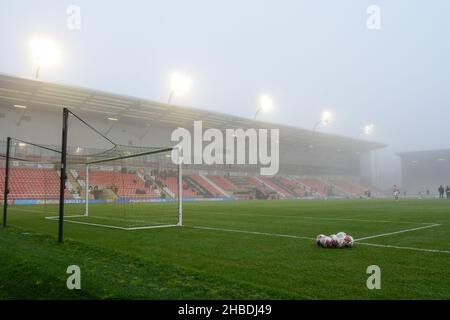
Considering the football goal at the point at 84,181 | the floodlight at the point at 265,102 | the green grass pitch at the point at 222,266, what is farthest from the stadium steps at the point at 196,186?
the green grass pitch at the point at 222,266

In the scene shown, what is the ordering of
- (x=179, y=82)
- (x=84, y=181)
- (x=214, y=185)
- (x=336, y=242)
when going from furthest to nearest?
(x=214, y=185), (x=179, y=82), (x=84, y=181), (x=336, y=242)

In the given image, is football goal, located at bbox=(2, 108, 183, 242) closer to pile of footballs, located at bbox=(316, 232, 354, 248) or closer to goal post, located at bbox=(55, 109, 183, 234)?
goal post, located at bbox=(55, 109, 183, 234)

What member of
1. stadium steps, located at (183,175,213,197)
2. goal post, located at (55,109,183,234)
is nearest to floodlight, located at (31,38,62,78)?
goal post, located at (55,109,183,234)

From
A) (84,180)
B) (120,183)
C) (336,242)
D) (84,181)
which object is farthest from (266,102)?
(336,242)

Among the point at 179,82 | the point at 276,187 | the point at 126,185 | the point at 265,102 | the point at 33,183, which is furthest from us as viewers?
the point at 276,187

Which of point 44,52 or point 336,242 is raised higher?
point 44,52

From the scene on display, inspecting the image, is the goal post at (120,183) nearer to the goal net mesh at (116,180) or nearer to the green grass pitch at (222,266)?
the goal net mesh at (116,180)

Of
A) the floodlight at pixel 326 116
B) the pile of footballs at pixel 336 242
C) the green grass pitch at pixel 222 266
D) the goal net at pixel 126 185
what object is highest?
the floodlight at pixel 326 116

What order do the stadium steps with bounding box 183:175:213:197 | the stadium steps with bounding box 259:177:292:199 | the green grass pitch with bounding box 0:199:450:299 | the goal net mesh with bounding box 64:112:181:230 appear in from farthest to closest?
the stadium steps with bounding box 259:177:292:199
the stadium steps with bounding box 183:175:213:197
the goal net mesh with bounding box 64:112:181:230
the green grass pitch with bounding box 0:199:450:299

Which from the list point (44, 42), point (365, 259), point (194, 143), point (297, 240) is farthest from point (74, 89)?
point (365, 259)

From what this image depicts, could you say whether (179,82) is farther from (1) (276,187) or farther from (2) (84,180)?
(1) (276,187)

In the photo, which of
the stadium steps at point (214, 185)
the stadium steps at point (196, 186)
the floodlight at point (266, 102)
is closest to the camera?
the stadium steps at point (196, 186)

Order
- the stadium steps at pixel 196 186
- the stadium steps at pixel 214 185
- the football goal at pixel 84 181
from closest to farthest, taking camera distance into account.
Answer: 1. the football goal at pixel 84 181
2. the stadium steps at pixel 196 186
3. the stadium steps at pixel 214 185
